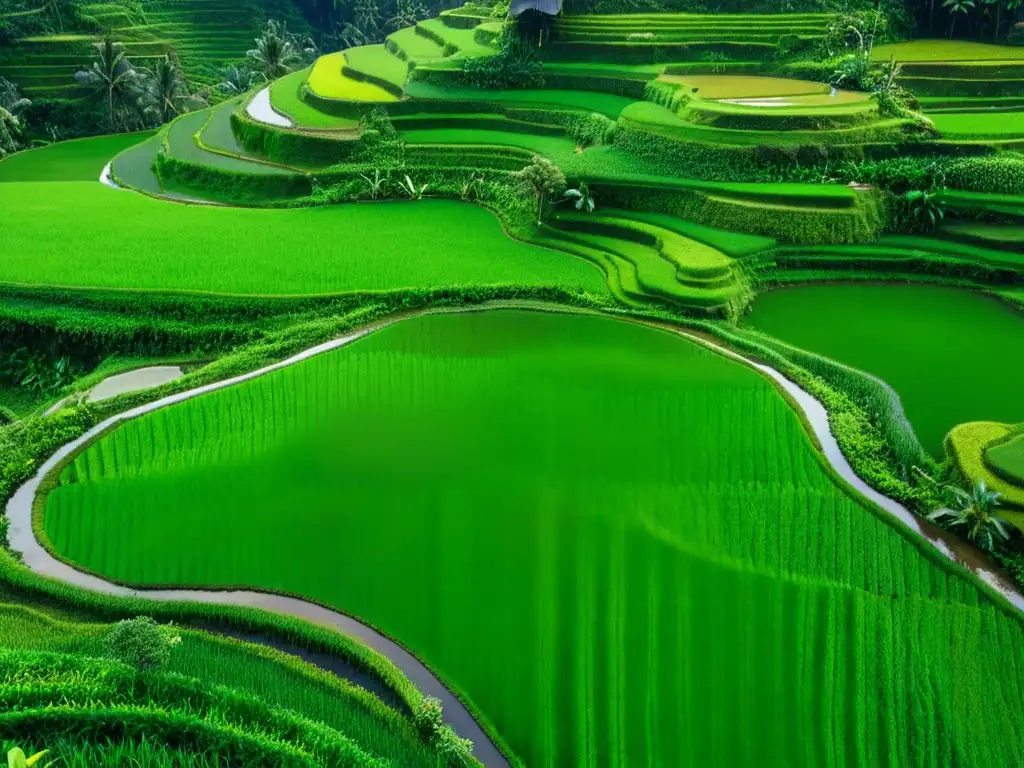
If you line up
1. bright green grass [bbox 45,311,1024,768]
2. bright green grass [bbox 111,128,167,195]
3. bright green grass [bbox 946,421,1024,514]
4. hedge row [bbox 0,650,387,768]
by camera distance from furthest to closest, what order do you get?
bright green grass [bbox 111,128,167,195]
bright green grass [bbox 946,421,1024,514]
bright green grass [bbox 45,311,1024,768]
hedge row [bbox 0,650,387,768]

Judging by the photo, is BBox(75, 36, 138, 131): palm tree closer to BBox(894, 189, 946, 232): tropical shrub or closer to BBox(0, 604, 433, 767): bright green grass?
BBox(894, 189, 946, 232): tropical shrub

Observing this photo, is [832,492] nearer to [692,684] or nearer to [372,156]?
[692,684]

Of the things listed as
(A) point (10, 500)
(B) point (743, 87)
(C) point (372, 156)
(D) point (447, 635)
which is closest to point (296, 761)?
(D) point (447, 635)

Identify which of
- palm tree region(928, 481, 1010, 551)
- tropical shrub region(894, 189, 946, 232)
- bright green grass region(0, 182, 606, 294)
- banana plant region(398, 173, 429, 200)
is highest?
banana plant region(398, 173, 429, 200)

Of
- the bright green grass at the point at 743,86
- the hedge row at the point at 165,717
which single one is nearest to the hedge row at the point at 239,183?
the bright green grass at the point at 743,86

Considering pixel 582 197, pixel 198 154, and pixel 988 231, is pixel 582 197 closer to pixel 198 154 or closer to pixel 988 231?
pixel 988 231

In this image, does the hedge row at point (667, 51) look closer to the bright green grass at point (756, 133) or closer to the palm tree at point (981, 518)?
the bright green grass at point (756, 133)

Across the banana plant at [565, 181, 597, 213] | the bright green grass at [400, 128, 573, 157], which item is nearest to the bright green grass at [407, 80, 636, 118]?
the bright green grass at [400, 128, 573, 157]
